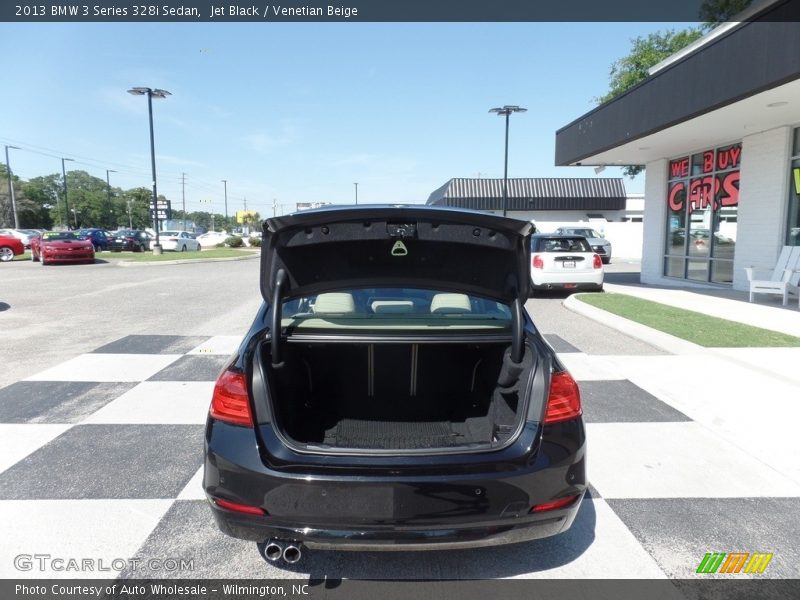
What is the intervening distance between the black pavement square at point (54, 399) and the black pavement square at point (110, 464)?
1.59ft

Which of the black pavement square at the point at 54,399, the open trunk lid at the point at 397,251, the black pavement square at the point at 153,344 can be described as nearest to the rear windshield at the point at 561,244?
the black pavement square at the point at 153,344

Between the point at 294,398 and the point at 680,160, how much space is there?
1728 cm

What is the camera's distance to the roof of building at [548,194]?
41.9 meters

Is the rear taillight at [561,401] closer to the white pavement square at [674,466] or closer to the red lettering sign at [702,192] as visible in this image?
the white pavement square at [674,466]

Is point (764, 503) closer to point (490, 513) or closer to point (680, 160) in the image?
point (490, 513)

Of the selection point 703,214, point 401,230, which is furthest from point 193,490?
point 703,214

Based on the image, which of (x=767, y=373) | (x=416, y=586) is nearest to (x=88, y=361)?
(x=416, y=586)

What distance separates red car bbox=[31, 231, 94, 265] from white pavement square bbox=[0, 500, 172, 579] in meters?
23.4

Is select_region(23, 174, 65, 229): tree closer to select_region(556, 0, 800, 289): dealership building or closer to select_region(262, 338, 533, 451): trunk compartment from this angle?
select_region(556, 0, 800, 289): dealership building

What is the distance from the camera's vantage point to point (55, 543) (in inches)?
113

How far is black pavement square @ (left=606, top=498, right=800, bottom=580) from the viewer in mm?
2770

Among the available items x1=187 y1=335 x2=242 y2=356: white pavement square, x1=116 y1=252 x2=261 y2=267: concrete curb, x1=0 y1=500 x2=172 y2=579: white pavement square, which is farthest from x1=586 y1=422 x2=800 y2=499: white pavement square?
x1=116 y1=252 x2=261 y2=267: concrete curb

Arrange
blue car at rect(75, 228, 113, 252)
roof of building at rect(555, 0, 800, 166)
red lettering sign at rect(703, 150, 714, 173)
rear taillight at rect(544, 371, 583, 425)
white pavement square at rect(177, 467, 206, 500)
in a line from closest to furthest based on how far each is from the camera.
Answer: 1. rear taillight at rect(544, 371, 583, 425)
2. white pavement square at rect(177, 467, 206, 500)
3. roof of building at rect(555, 0, 800, 166)
4. red lettering sign at rect(703, 150, 714, 173)
5. blue car at rect(75, 228, 113, 252)

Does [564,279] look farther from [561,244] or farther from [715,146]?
[715,146]
